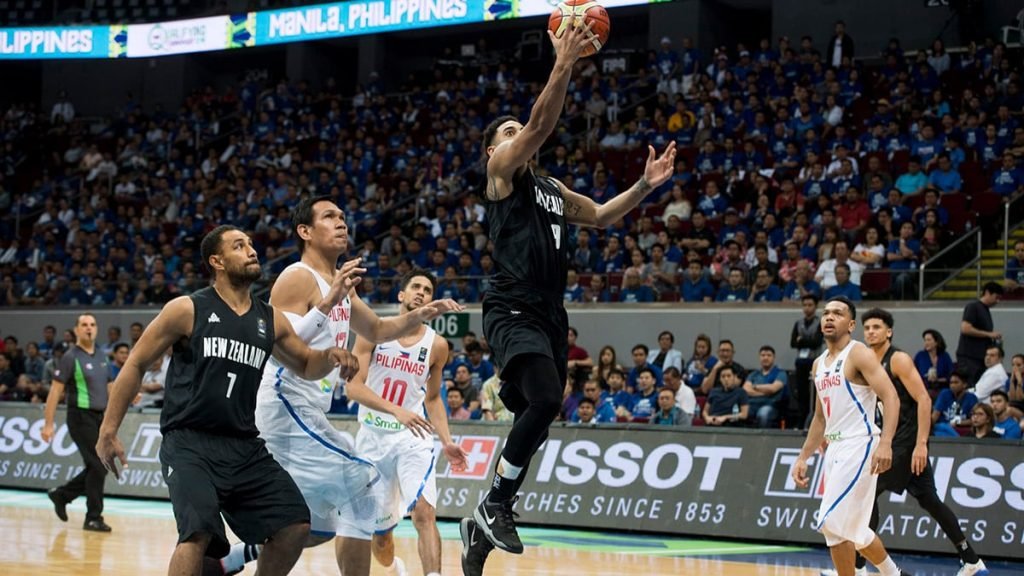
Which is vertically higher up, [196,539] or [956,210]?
[956,210]

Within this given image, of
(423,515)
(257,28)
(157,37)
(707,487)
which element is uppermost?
(257,28)

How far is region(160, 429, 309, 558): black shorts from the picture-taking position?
20.5 feet

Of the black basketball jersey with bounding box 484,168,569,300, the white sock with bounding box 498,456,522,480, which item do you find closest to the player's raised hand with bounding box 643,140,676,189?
the black basketball jersey with bounding box 484,168,569,300

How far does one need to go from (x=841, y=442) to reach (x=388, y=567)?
11.1ft

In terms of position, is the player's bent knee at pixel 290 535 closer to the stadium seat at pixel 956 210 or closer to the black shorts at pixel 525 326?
the black shorts at pixel 525 326

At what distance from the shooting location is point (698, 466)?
13383 mm

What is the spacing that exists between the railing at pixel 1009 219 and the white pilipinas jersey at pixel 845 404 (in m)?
8.40

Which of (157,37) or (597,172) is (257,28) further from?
(597,172)

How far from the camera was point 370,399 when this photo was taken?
844 centimetres

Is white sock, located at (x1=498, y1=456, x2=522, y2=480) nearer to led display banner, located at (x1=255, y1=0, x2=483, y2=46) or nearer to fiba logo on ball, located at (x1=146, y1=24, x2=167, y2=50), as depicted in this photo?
led display banner, located at (x1=255, y1=0, x2=483, y2=46)

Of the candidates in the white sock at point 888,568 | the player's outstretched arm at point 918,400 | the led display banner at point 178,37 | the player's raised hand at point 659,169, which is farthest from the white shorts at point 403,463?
the led display banner at point 178,37

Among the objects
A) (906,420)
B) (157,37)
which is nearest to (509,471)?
(906,420)

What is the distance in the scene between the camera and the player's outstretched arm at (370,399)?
7629 mm

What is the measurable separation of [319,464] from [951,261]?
38.8 feet
